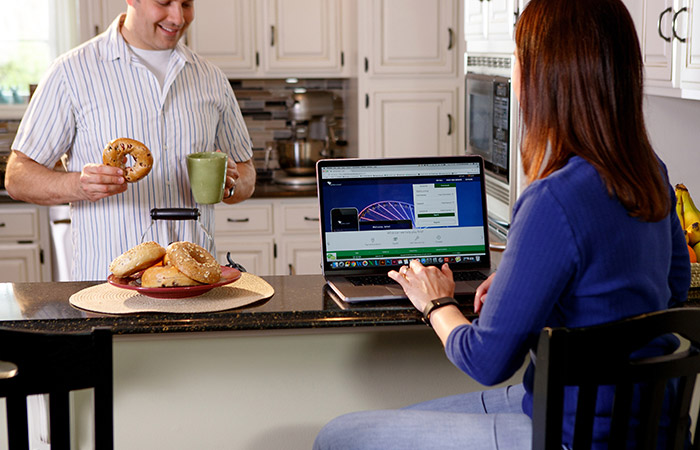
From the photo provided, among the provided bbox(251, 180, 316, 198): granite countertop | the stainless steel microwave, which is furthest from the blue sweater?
bbox(251, 180, 316, 198): granite countertop

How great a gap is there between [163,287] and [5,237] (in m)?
2.54

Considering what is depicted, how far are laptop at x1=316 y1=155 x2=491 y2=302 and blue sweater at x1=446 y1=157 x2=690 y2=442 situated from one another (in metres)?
0.56

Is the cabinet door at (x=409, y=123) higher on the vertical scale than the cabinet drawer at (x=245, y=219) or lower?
higher

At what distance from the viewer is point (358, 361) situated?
1.75 metres

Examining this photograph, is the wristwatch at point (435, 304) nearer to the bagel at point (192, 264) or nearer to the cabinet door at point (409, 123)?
the bagel at point (192, 264)

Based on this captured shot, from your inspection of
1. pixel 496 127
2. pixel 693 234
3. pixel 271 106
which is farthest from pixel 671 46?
pixel 271 106

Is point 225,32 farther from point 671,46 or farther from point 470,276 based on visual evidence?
point 470,276

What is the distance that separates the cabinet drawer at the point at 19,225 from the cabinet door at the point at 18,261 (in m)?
0.04

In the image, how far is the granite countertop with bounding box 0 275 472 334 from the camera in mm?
1518

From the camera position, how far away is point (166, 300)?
1.66 metres

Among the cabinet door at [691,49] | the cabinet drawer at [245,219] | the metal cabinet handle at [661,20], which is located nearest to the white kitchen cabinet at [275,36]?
the cabinet drawer at [245,219]

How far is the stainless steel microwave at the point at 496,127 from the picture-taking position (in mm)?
3004

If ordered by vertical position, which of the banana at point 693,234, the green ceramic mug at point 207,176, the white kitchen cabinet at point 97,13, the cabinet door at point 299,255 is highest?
the white kitchen cabinet at point 97,13

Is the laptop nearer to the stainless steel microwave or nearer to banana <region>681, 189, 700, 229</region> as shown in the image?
banana <region>681, 189, 700, 229</region>
